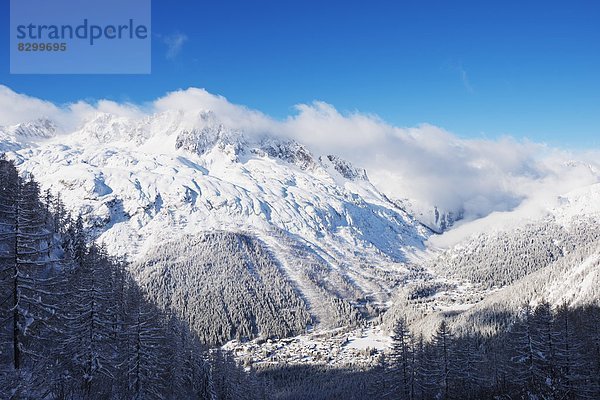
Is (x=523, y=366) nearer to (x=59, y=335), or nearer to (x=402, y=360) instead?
(x=402, y=360)

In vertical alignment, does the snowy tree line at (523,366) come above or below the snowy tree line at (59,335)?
below

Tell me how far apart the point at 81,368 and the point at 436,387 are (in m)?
44.8

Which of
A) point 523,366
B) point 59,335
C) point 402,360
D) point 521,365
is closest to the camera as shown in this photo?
point 59,335

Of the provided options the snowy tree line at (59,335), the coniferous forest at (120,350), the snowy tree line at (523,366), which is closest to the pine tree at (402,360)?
the snowy tree line at (523,366)

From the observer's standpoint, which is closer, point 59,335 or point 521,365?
point 59,335

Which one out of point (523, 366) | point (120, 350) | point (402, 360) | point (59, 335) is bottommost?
point (523, 366)

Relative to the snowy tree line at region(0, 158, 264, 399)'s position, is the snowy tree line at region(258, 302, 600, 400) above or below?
below

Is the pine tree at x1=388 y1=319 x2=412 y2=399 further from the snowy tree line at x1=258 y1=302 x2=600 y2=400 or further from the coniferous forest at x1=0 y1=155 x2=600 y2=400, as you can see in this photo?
the coniferous forest at x1=0 y1=155 x2=600 y2=400

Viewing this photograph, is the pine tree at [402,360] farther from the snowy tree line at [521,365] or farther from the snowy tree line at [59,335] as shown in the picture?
the snowy tree line at [59,335]

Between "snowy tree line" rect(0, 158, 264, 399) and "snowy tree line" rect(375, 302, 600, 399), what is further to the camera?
"snowy tree line" rect(375, 302, 600, 399)

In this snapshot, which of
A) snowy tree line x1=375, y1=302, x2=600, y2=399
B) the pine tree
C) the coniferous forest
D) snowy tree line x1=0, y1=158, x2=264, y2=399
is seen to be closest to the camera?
snowy tree line x1=0, y1=158, x2=264, y2=399

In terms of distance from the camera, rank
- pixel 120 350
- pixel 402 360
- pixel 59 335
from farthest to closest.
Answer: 1. pixel 402 360
2. pixel 120 350
3. pixel 59 335

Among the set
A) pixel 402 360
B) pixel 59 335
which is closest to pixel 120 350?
pixel 59 335

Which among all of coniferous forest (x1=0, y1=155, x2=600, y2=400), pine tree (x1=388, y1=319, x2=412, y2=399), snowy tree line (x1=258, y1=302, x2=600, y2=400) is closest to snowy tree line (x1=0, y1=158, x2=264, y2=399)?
coniferous forest (x1=0, y1=155, x2=600, y2=400)
